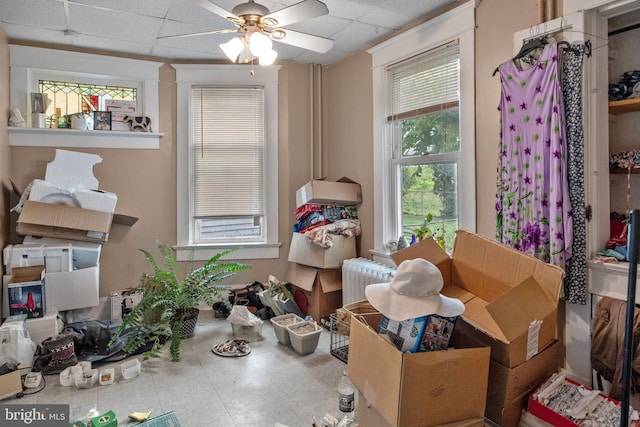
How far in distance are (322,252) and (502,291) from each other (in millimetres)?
1887

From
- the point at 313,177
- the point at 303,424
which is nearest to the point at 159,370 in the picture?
the point at 303,424

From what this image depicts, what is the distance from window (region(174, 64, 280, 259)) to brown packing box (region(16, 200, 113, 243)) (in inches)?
32.3

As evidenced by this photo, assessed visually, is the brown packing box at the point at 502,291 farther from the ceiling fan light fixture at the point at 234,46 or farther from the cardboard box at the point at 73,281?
the cardboard box at the point at 73,281

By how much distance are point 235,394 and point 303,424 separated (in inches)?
21.6

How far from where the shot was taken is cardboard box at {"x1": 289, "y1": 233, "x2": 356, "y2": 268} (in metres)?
3.70

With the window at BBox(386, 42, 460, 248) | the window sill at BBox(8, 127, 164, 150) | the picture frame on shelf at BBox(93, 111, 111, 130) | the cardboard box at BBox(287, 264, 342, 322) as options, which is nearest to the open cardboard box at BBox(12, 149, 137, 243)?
the window sill at BBox(8, 127, 164, 150)

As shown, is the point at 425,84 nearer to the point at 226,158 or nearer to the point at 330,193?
the point at 330,193

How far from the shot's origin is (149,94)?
413 centimetres

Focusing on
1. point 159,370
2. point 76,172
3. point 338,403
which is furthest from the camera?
point 76,172

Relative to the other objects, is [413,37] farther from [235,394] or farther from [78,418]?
[78,418]

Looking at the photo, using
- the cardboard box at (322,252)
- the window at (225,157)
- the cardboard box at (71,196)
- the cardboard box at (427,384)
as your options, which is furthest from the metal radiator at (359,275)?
the cardboard box at (71,196)

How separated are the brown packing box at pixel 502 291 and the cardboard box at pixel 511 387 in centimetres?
5

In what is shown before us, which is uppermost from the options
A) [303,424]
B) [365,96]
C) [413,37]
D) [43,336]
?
[413,37]

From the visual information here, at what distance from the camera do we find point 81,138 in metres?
3.91
